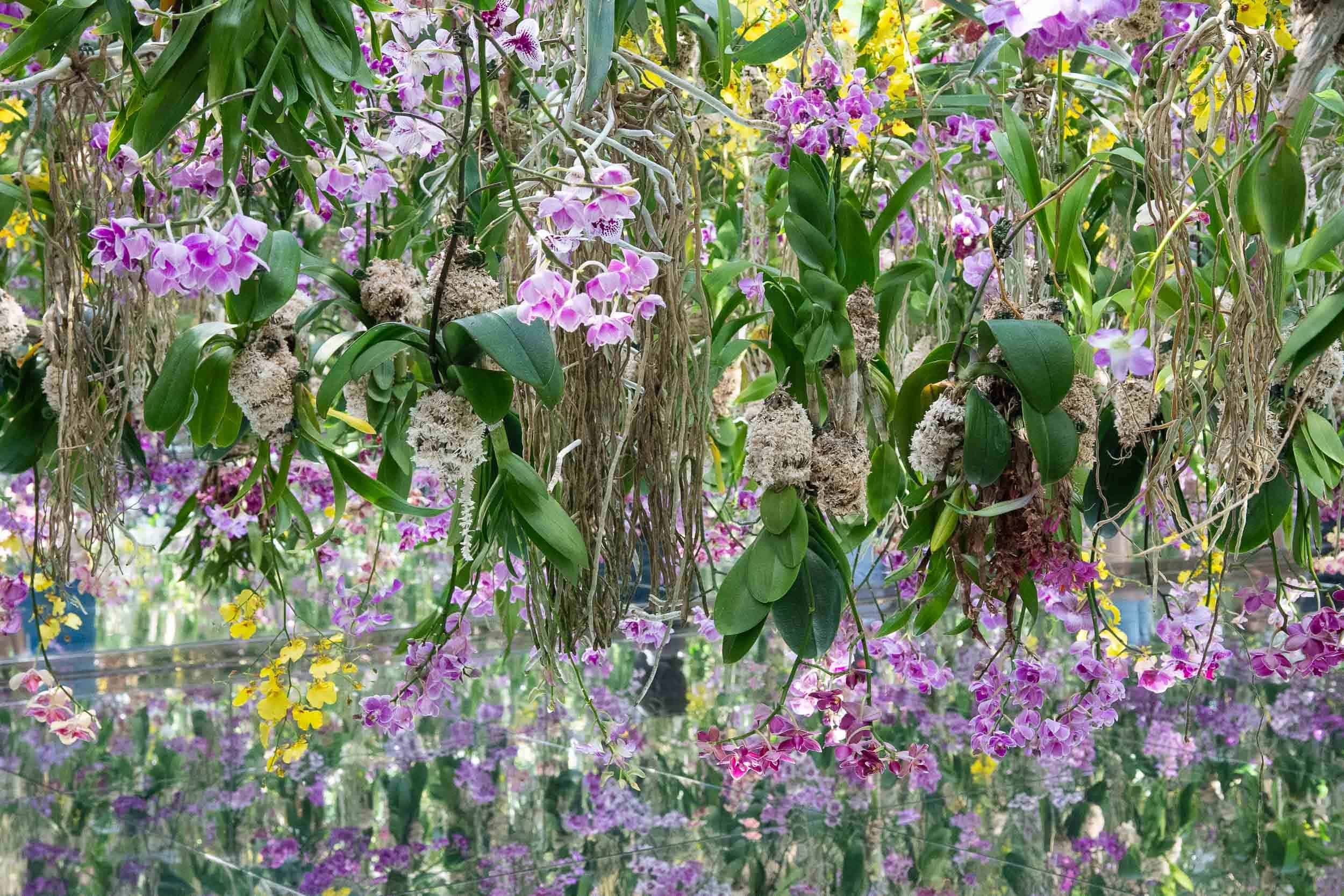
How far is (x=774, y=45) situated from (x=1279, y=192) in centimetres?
43

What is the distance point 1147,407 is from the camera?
0.82m

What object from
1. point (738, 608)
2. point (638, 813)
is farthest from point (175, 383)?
point (638, 813)

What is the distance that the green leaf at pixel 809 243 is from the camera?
80cm

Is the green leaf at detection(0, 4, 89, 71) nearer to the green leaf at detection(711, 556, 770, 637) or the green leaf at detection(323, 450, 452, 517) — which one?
the green leaf at detection(323, 450, 452, 517)

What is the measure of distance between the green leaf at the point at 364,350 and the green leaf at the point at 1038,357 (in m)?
0.31

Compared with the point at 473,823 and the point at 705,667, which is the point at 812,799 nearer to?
the point at 473,823

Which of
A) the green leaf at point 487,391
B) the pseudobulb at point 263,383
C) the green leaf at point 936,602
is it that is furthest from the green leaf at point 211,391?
the green leaf at point 936,602

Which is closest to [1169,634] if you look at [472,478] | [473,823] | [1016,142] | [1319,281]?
[1319,281]

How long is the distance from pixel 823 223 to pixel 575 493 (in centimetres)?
26

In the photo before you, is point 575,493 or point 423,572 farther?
point 423,572

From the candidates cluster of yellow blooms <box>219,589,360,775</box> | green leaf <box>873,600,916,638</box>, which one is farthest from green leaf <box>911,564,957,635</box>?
cluster of yellow blooms <box>219,589,360,775</box>

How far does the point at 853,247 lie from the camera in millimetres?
833

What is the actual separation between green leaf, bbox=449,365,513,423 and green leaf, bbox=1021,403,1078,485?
0.29m

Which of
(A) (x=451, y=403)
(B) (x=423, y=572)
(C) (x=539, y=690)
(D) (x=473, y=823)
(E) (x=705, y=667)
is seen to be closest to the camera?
(A) (x=451, y=403)
